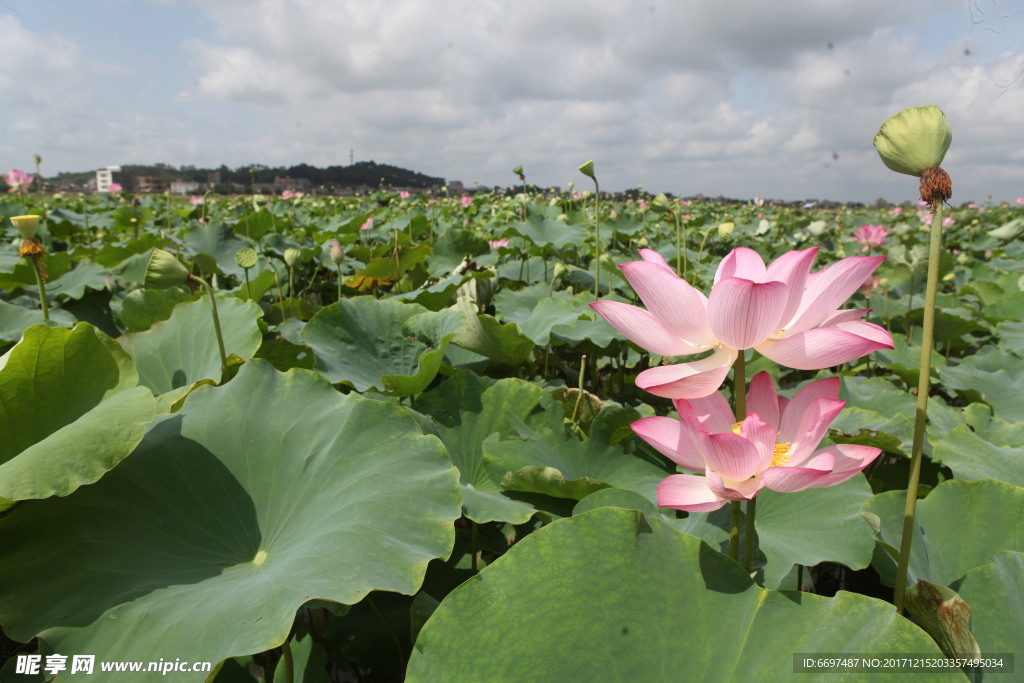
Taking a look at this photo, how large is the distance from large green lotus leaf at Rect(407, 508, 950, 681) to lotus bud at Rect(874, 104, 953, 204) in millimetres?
424

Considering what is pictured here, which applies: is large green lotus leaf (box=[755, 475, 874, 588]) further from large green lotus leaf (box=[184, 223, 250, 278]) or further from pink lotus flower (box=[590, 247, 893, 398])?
large green lotus leaf (box=[184, 223, 250, 278])

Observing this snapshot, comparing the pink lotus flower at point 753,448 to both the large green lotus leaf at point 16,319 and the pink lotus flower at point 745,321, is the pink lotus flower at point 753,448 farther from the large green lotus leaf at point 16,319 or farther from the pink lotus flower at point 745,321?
the large green lotus leaf at point 16,319

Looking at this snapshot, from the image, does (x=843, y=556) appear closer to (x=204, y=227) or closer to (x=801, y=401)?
(x=801, y=401)

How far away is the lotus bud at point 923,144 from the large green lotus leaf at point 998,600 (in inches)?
18.7

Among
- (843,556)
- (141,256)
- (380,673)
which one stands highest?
(141,256)

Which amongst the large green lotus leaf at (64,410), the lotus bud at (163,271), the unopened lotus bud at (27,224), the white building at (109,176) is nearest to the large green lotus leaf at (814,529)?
the large green lotus leaf at (64,410)

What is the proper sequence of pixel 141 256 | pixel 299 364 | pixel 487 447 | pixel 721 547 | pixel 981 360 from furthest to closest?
pixel 141 256, pixel 981 360, pixel 299 364, pixel 487 447, pixel 721 547

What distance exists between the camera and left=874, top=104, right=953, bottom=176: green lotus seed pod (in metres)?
0.59

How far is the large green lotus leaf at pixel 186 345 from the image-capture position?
1.64m

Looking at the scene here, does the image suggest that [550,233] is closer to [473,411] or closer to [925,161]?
[473,411]

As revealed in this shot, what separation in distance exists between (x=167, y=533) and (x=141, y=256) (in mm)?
2193

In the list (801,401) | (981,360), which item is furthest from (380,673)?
(981,360)

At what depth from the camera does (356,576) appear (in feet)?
2.57

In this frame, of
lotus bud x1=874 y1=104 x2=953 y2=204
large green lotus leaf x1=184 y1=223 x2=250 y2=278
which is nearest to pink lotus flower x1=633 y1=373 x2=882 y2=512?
lotus bud x1=874 y1=104 x2=953 y2=204
